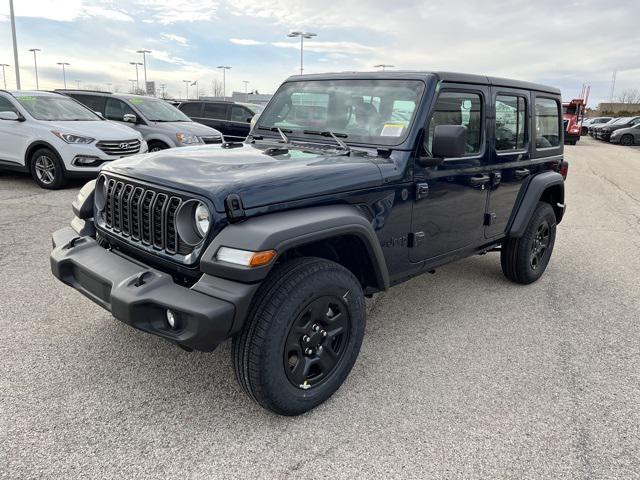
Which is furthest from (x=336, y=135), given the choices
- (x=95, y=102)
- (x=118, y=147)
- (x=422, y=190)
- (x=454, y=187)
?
(x=95, y=102)

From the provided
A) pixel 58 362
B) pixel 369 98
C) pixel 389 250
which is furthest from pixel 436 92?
pixel 58 362

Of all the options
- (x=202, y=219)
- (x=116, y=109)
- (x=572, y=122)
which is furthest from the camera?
(x=572, y=122)

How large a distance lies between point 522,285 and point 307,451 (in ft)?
10.6

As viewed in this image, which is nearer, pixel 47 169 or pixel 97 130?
pixel 47 169

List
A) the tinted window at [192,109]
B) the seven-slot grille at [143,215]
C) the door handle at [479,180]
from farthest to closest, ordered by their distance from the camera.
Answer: the tinted window at [192,109], the door handle at [479,180], the seven-slot grille at [143,215]

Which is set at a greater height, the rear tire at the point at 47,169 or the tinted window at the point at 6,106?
the tinted window at the point at 6,106

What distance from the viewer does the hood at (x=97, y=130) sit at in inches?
342

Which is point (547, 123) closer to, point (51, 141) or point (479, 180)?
point (479, 180)

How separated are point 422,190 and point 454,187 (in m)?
0.42

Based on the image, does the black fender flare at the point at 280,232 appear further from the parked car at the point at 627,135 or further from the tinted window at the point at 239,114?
the parked car at the point at 627,135

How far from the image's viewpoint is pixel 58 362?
3154 mm

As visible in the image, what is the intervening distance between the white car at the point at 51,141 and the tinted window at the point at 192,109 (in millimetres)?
5520

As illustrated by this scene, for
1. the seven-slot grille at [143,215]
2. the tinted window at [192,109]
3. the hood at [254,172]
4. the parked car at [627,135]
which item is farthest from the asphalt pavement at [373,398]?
the parked car at [627,135]

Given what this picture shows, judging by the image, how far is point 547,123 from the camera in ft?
15.7
